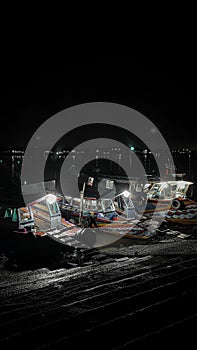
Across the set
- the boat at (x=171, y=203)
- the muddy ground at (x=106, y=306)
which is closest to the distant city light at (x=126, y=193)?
the boat at (x=171, y=203)

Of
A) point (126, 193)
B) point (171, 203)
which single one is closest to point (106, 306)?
point (126, 193)

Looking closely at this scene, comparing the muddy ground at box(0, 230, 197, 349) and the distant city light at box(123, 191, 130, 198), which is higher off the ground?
the distant city light at box(123, 191, 130, 198)

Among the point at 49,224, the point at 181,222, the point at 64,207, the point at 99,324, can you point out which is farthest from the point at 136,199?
the point at 99,324

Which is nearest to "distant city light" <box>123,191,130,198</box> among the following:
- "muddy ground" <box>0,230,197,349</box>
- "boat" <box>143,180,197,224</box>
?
"boat" <box>143,180,197,224</box>

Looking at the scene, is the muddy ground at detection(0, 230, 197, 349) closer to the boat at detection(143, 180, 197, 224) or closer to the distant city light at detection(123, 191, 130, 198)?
the distant city light at detection(123, 191, 130, 198)

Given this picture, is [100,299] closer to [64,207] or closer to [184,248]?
[184,248]

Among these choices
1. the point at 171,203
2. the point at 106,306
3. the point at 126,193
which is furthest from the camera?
the point at 171,203

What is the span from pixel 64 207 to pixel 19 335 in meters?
13.8

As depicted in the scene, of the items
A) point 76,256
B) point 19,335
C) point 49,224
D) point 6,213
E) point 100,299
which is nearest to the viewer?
point 19,335

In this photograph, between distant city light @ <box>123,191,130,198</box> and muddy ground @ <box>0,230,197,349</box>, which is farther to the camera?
distant city light @ <box>123,191,130,198</box>

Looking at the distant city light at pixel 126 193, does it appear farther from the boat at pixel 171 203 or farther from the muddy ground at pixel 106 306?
the muddy ground at pixel 106 306

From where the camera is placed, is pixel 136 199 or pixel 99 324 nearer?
pixel 99 324

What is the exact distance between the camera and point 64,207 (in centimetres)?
1689

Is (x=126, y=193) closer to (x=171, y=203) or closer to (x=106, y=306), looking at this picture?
(x=171, y=203)
